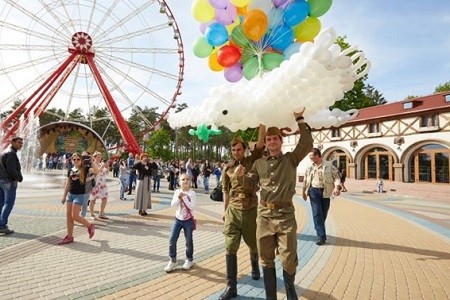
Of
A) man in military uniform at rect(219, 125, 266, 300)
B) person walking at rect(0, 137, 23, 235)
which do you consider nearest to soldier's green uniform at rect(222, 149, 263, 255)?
man in military uniform at rect(219, 125, 266, 300)

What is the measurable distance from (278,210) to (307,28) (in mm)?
2560

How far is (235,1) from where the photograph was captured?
418cm

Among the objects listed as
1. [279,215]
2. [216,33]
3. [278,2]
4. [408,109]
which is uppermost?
[408,109]

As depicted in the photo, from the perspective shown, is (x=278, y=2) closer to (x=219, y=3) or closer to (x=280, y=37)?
(x=280, y=37)

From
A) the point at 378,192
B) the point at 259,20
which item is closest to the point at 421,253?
the point at 259,20

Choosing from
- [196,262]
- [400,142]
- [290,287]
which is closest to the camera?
[290,287]

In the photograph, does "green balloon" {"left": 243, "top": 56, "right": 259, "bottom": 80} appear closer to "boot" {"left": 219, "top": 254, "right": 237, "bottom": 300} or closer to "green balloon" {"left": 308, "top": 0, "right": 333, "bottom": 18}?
"green balloon" {"left": 308, "top": 0, "right": 333, "bottom": 18}

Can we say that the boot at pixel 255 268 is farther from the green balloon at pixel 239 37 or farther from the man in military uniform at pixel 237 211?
the green balloon at pixel 239 37

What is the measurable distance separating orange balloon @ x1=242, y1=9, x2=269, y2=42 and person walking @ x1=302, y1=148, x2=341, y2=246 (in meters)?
3.31

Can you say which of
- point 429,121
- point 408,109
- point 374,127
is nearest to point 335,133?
point 374,127

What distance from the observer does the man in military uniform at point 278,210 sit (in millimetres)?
3350

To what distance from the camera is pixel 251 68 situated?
14.8ft

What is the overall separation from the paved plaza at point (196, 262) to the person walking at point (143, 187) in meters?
0.47

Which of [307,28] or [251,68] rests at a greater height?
[307,28]
